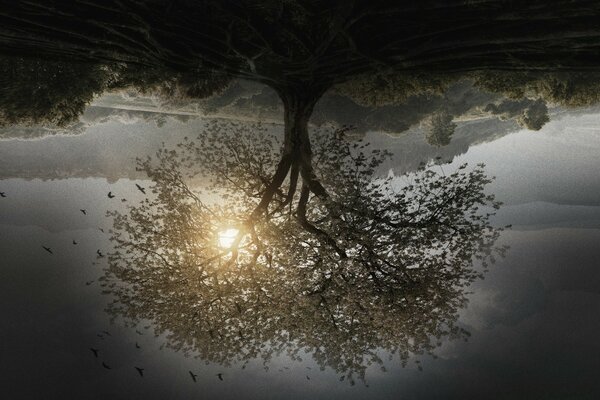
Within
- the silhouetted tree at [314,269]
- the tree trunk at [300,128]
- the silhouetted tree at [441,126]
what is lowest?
the silhouetted tree at [314,269]

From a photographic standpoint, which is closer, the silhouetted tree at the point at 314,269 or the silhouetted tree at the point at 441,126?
the silhouetted tree at the point at 314,269

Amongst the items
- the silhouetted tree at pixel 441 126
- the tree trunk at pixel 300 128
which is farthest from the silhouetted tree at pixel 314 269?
the silhouetted tree at pixel 441 126

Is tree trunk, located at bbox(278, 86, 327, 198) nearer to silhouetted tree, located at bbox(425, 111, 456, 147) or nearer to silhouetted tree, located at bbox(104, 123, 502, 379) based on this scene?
silhouetted tree, located at bbox(104, 123, 502, 379)

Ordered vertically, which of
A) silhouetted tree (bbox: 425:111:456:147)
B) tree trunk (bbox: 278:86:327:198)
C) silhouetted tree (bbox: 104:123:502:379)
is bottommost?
silhouetted tree (bbox: 104:123:502:379)

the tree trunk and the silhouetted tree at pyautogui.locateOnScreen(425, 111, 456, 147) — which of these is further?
the silhouetted tree at pyautogui.locateOnScreen(425, 111, 456, 147)

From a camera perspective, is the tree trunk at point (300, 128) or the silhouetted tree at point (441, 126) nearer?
the tree trunk at point (300, 128)

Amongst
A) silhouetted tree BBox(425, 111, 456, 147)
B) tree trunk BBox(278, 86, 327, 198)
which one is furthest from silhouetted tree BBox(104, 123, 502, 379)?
silhouetted tree BBox(425, 111, 456, 147)

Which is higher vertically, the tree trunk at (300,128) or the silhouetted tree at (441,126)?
the silhouetted tree at (441,126)

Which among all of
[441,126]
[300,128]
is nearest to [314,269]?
[300,128]

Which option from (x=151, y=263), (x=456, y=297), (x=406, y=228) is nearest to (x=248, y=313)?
(x=151, y=263)

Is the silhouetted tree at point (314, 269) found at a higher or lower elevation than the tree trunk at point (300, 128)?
lower

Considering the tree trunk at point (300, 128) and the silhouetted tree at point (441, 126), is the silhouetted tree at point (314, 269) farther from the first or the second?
the silhouetted tree at point (441, 126)
